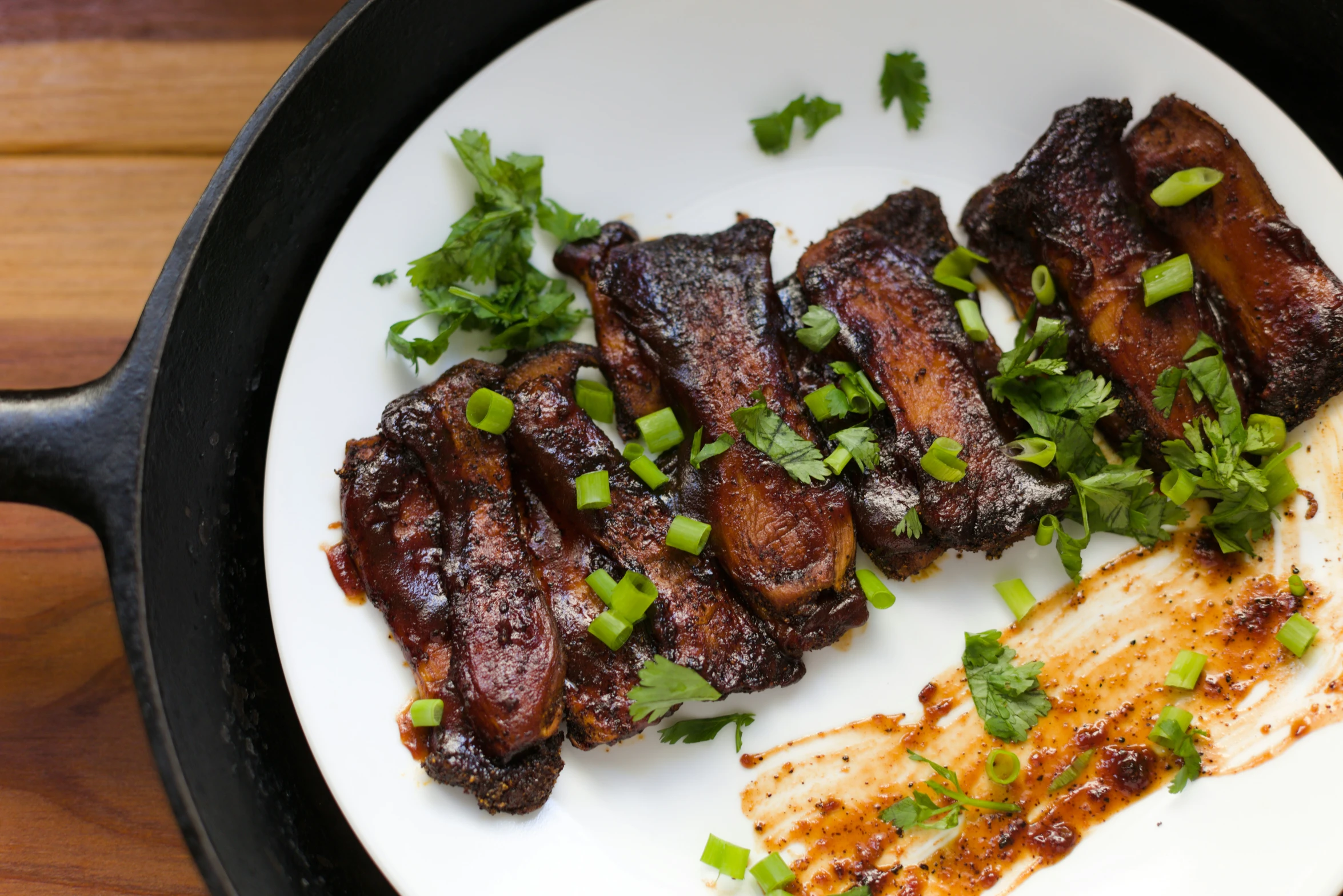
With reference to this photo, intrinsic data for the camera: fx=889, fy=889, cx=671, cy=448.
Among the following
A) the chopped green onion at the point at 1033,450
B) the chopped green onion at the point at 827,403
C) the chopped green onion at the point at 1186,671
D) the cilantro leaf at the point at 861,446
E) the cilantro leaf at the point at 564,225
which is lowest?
the chopped green onion at the point at 1186,671

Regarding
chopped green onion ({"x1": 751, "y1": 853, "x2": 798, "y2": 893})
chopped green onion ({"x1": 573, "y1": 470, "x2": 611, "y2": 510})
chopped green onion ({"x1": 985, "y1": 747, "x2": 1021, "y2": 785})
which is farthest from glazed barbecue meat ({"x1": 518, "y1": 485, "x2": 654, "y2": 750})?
chopped green onion ({"x1": 985, "y1": 747, "x2": 1021, "y2": 785})

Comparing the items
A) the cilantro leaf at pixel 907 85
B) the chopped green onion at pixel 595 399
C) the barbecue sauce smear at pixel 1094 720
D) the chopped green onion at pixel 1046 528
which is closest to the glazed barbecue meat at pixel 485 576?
the chopped green onion at pixel 595 399

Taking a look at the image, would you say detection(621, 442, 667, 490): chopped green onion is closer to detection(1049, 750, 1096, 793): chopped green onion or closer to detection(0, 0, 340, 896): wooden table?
detection(1049, 750, 1096, 793): chopped green onion

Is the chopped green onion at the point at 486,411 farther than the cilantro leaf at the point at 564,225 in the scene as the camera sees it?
No

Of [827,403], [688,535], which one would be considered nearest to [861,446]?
[827,403]

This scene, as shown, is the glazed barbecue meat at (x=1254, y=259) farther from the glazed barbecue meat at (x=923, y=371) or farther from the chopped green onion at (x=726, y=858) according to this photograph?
the chopped green onion at (x=726, y=858)

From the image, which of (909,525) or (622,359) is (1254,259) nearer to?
(909,525)

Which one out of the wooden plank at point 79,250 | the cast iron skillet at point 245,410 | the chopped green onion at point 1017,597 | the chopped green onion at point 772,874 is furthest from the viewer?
the wooden plank at point 79,250
